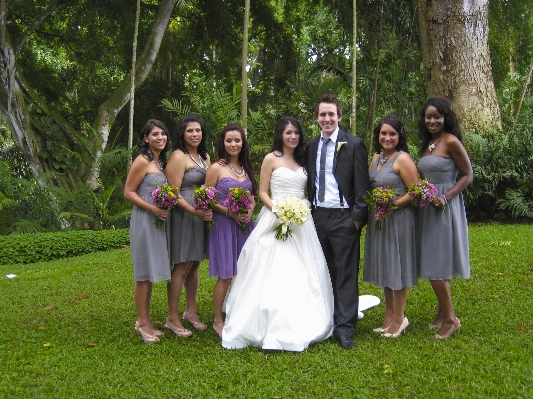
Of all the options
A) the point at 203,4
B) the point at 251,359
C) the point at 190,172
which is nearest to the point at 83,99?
the point at 203,4

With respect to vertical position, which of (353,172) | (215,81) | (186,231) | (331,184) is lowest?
(186,231)

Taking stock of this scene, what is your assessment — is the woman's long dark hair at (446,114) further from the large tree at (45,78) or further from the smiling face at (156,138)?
the large tree at (45,78)

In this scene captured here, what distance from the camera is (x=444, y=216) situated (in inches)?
201

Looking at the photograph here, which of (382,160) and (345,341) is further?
(382,160)

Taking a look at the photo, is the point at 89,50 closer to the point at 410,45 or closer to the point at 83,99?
the point at 83,99

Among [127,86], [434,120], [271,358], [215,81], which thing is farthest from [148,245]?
[215,81]

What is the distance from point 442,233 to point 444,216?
0.15 meters

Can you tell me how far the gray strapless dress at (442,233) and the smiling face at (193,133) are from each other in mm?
2172

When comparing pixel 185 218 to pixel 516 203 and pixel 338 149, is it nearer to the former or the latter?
pixel 338 149

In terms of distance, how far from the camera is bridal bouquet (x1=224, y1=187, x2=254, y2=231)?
5.32m

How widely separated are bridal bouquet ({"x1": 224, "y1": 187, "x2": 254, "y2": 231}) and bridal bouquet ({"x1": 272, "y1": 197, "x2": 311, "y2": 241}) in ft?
1.04

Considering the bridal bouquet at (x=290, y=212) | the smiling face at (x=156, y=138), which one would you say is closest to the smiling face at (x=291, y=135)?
the bridal bouquet at (x=290, y=212)

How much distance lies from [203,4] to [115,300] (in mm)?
14338

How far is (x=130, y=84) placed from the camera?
16438 millimetres
